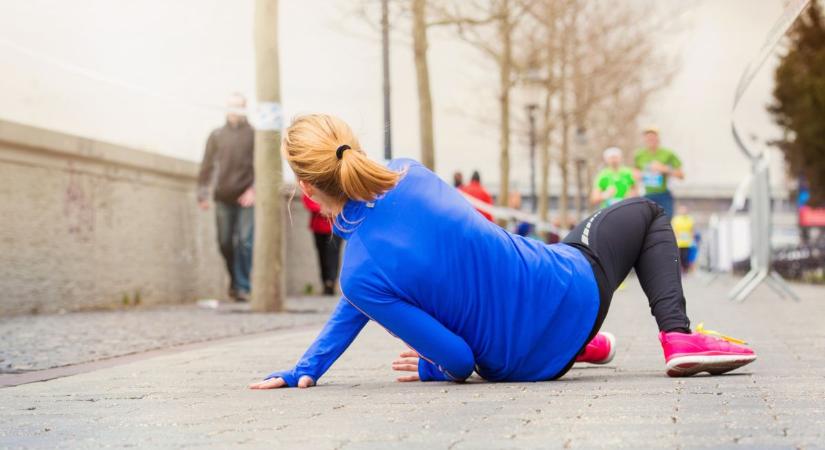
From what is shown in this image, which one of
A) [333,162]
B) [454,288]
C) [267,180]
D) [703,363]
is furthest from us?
[267,180]

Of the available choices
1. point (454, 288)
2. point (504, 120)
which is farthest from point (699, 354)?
point (504, 120)

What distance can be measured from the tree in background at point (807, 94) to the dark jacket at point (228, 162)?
2705 centimetres

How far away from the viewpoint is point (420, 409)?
416 cm

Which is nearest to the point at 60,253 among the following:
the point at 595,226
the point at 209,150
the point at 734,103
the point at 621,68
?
the point at 209,150

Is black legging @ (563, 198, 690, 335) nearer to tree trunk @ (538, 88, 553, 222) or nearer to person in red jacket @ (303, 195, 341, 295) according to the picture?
person in red jacket @ (303, 195, 341, 295)

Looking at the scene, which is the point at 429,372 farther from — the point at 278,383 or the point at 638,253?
the point at 638,253

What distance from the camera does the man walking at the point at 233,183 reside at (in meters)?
13.9

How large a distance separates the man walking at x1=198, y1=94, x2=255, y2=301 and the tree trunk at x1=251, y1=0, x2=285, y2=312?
1.54m

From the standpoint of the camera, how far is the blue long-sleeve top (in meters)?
4.64

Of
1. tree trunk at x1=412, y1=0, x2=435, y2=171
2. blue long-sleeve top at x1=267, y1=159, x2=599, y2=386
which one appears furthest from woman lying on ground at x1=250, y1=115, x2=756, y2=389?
tree trunk at x1=412, y1=0, x2=435, y2=171

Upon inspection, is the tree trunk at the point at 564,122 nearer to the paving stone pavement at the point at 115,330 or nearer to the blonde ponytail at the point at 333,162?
the paving stone pavement at the point at 115,330

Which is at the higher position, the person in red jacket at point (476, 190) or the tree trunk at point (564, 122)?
the tree trunk at point (564, 122)

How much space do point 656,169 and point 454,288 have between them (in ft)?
32.2

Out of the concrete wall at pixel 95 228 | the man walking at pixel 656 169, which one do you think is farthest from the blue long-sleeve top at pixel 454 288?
the man walking at pixel 656 169
